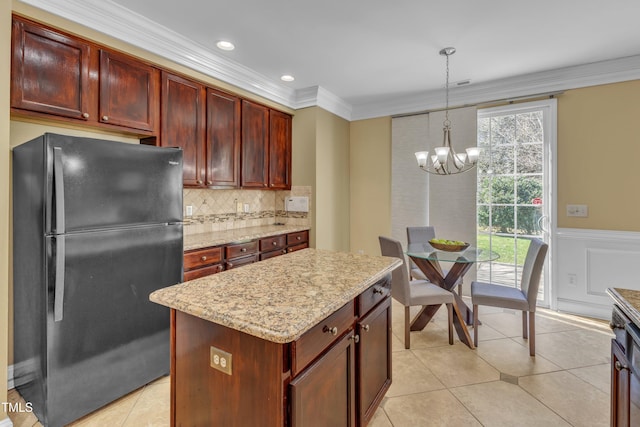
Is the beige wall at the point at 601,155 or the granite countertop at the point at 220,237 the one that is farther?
the beige wall at the point at 601,155

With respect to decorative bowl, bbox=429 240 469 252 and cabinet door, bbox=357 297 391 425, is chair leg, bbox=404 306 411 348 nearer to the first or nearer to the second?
decorative bowl, bbox=429 240 469 252

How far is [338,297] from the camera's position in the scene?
1239mm

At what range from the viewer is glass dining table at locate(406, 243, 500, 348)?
2.78 metres

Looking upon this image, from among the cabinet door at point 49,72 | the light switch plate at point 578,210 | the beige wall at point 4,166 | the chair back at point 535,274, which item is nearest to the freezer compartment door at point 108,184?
the beige wall at point 4,166

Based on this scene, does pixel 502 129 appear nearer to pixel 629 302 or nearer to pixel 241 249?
pixel 629 302

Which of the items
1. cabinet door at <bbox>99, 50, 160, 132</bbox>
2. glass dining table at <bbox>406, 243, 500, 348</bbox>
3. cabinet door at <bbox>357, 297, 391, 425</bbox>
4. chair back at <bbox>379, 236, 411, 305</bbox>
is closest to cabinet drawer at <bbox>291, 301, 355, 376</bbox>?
cabinet door at <bbox>357, 297, 391, 425</bbox>

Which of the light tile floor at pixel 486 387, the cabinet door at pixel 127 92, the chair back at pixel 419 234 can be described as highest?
the cabinet door at pixel 127 92

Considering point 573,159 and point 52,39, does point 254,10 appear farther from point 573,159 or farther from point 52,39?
point 573,159

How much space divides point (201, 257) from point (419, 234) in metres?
2.55

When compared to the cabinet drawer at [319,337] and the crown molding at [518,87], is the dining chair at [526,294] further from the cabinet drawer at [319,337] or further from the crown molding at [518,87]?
the crown molding at [518,87]

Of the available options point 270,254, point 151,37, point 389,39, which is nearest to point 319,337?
point 270,254

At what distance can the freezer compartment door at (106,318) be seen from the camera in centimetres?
172

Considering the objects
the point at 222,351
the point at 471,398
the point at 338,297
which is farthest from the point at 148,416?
the point at 471,398

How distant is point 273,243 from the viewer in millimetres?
3514
